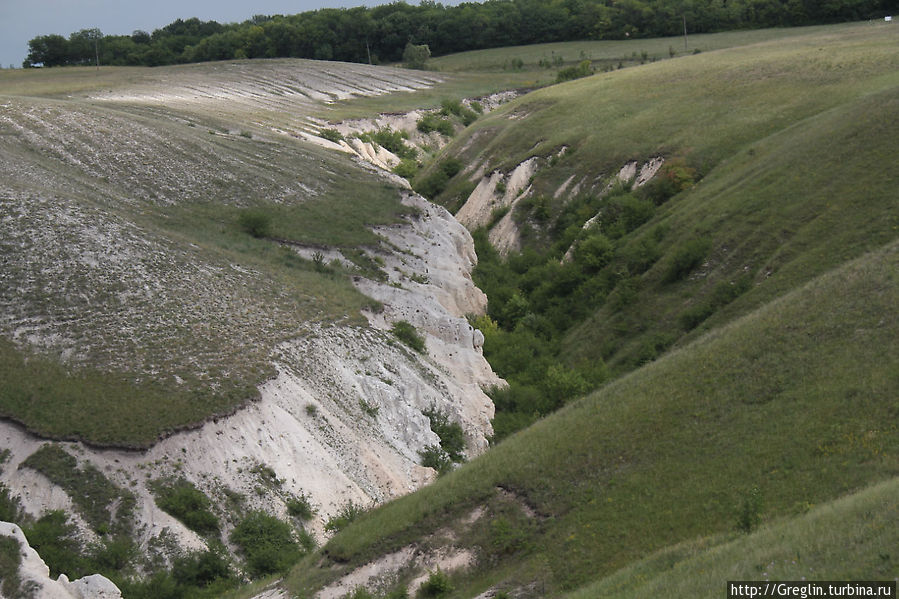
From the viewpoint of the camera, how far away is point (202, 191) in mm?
55781

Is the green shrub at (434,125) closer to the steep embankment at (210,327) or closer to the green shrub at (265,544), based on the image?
the steep embankment at (210,327)

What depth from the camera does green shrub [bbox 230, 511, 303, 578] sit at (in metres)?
28.5

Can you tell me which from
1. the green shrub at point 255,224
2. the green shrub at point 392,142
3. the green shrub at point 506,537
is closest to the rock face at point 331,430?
the green shrub at point 255,224

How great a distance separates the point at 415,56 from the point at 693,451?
142 m

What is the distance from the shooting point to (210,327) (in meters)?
37.4

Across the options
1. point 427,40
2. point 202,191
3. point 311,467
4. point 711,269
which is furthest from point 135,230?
point 427,40

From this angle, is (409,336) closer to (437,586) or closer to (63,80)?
(437,586)

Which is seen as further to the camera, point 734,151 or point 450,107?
point 450,107

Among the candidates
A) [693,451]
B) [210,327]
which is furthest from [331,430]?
[693,451]

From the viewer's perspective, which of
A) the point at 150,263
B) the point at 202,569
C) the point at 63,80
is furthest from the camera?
the point at 63,80

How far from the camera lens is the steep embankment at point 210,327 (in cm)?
3030

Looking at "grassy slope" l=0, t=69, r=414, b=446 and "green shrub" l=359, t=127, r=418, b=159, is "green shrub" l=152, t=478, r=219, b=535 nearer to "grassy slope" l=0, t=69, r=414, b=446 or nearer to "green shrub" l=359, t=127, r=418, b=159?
"grassy slope" l=0, t=69, r=414, b=446

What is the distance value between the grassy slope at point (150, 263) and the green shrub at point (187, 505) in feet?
6.45

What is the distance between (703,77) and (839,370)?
59.4 m
